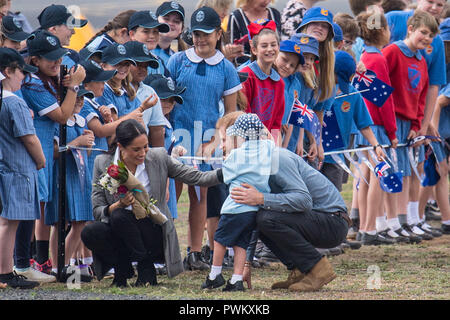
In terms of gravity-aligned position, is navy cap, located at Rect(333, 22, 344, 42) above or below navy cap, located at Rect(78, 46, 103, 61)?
above

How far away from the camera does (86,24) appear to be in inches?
315

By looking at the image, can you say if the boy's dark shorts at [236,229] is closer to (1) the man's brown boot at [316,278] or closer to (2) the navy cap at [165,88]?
(1) the man's brown boot at [316,278]

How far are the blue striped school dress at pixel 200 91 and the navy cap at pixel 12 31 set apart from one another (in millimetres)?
1323

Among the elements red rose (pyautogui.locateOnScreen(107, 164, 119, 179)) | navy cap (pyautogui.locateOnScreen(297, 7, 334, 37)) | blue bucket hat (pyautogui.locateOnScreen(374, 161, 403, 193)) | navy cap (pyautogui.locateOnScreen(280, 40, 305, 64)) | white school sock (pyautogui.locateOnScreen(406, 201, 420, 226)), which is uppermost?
navy cap (pyautogui.locateOnScreen(297, 7, 334, 37))

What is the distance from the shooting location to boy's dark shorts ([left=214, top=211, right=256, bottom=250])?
6.16 meters

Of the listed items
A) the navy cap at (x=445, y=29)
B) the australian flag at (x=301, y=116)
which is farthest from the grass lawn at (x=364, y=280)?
the navy cap at (x=445, y=29)

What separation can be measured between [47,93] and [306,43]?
91.1 inches

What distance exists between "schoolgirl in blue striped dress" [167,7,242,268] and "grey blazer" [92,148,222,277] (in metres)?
1.07

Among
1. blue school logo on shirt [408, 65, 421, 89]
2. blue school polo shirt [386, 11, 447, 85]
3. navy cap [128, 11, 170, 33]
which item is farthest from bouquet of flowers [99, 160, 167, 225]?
blue school polo shirt [386, 11, 447, 85]

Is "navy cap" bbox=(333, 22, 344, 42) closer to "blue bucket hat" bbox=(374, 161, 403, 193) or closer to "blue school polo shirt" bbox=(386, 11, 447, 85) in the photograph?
"blue bucket hat" bbox=(374, 161, 403, 193)

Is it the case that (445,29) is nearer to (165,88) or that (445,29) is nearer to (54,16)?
(165,88)

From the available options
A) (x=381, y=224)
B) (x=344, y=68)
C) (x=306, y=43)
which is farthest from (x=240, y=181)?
(x=381, y=224)

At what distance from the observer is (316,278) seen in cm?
623
